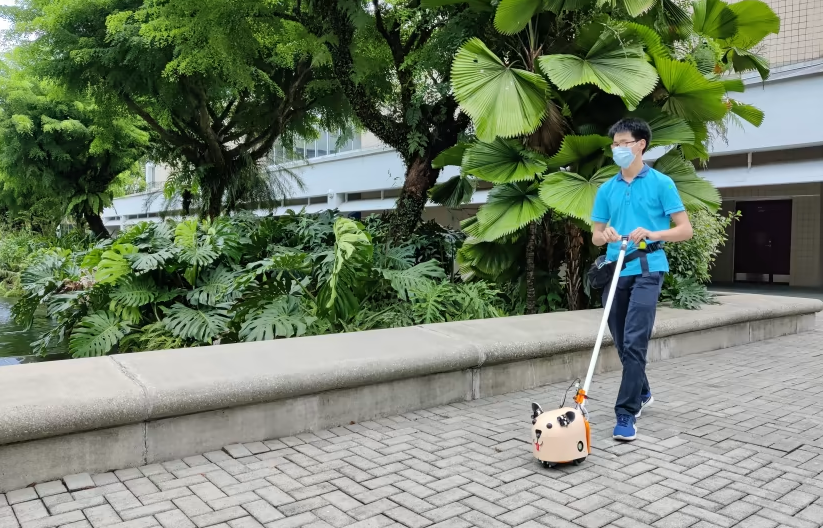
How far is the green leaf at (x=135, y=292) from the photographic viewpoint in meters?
6.66

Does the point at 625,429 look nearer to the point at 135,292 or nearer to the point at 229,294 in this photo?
the point at 229,294

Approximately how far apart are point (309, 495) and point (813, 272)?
1873 cm

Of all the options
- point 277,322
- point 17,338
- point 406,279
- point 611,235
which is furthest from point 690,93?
point 17,338

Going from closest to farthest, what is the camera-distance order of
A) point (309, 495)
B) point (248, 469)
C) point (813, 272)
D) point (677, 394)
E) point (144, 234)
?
point (309, 495)
point (248, 469)
point (677, 394)
point (144, 234)
point (813, 272)

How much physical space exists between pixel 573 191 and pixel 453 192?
9.21ft

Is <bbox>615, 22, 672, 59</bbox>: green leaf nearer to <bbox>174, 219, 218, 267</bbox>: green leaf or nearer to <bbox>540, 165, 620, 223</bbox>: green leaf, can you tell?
<bbox>540, 165, 620, 223</bbox>: green leaf

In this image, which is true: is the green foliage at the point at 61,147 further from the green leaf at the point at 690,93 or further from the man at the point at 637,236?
the man at the point at 637,236

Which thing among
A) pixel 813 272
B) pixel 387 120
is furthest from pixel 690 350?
pixel 813 272

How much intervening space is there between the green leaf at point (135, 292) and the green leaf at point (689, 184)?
5.60 meters

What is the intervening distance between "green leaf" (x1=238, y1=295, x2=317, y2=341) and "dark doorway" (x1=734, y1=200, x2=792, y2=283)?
1629 cm

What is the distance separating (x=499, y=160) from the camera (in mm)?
7113

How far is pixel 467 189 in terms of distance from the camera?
910 centimetres

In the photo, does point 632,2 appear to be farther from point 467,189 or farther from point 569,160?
point 467,189

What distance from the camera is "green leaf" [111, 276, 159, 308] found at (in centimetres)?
666
